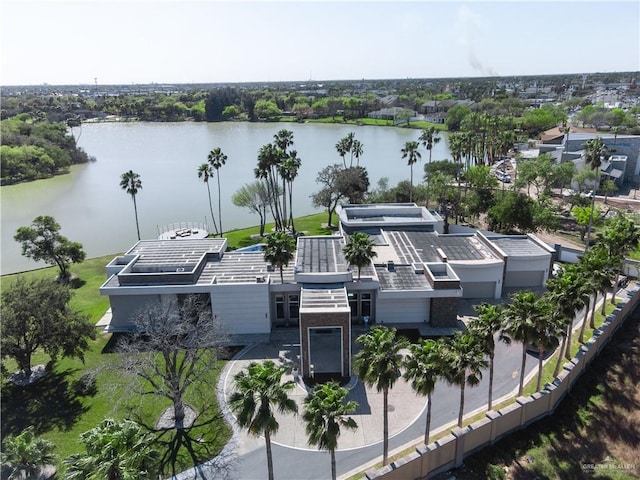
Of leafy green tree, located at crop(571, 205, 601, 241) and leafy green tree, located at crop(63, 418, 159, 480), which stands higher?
leafy green tree, located at crop(63, 418, 159, 480)

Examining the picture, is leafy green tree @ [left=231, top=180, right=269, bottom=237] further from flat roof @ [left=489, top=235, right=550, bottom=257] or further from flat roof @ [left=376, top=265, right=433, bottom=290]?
flat roof @ [left=489, top=235, right=550, bottom=257]

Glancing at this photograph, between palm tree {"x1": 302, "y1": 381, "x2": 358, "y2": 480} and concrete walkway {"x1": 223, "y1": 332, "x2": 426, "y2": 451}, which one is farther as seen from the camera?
concrete walkway {"x1": 223, "y1": 332, "x2": 426, "y2": 451}

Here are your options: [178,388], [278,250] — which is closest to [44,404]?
[178,388]

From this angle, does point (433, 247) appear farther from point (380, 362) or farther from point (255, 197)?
point (255, 197)

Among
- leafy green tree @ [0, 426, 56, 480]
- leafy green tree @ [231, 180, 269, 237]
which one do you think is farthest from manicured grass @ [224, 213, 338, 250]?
leafy green tree @ [0, 426, 56, 480]

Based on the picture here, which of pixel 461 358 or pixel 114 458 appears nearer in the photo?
pixel 114 458

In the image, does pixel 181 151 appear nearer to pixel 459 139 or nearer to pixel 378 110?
pixel 459 139

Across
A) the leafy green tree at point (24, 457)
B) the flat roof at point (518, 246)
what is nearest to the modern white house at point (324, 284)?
the flat roof at point (518, 246)
